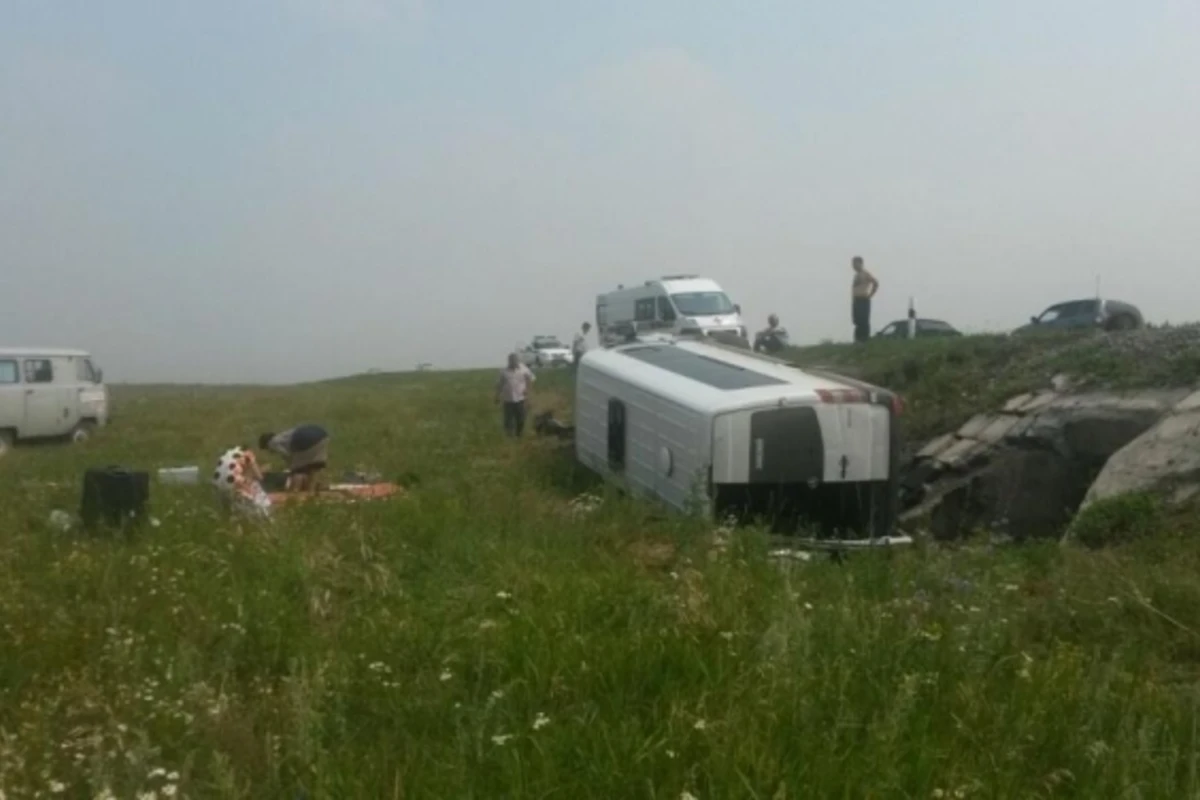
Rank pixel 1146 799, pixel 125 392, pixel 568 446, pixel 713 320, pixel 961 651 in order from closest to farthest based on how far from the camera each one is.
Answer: pixel 1146 799 → pixel 961 651 → pixel 568 446 → pixel 713 320 → pixel 125 392

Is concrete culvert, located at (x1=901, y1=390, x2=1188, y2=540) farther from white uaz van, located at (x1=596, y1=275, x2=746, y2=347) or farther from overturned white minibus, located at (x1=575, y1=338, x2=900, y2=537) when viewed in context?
white uaz van, located at (x1=596, y1=275, x2=746, y2=347)

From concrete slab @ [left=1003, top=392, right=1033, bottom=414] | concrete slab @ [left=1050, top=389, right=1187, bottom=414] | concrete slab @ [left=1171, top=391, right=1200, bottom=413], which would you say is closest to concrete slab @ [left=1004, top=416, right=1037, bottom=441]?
concrete slab @ [left=1050, top=389, right=1187, bottom=414]

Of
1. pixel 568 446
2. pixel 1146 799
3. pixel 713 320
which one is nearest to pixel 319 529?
pixel 1146 799

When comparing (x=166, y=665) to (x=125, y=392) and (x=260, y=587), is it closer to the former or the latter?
(x=260, y=587)

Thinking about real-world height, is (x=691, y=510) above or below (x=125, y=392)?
above

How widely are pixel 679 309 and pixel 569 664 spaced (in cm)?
2716

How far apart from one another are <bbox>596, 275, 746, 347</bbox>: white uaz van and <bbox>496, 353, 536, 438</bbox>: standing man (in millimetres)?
8817

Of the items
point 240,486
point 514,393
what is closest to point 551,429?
point 514,393

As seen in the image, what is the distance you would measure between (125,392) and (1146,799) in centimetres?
5064

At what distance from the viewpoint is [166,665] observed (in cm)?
606

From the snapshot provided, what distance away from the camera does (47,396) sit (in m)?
27.2

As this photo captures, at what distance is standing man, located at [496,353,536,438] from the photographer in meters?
22.2

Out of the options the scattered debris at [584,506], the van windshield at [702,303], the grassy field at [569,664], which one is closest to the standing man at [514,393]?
the scattered debris at [584,506]

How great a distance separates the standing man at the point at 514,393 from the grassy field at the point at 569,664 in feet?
38.2
